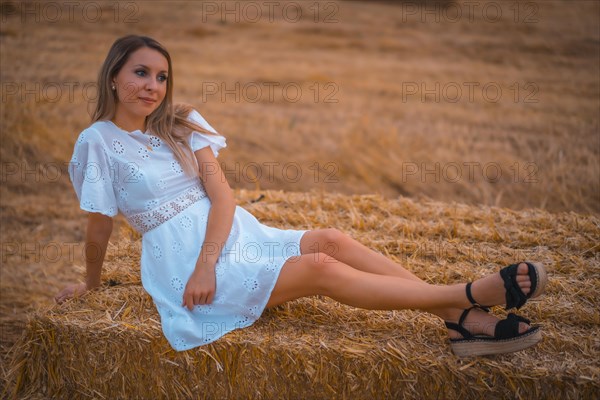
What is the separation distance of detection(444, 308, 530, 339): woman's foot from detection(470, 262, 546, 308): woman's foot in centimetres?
6

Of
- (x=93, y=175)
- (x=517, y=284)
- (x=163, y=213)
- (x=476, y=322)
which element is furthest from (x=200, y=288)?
(x=517, y=284)

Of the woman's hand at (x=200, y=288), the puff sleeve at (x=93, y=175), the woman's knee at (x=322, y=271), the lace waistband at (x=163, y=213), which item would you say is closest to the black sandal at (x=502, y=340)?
the woman's knee at (x=322, y=271)

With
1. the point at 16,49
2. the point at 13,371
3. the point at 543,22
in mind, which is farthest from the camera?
the point at 543,22

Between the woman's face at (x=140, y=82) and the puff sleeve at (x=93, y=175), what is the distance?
20 cm

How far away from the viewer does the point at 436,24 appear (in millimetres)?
8625

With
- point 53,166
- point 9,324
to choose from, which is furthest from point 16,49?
point 9,324

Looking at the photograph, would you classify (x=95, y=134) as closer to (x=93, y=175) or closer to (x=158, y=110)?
(x=93, y=175)

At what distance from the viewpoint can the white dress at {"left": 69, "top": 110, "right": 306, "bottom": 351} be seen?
8.04 ft

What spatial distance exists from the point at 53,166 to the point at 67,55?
2245 millimetres

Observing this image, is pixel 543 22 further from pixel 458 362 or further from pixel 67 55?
pixel 458 362

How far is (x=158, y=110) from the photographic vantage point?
2783mm

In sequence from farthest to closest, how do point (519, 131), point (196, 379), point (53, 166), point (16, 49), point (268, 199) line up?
point (16, 49), point (519, 131), point (53, 166), point (268, 199), point (196, 379)

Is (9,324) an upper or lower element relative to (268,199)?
lower

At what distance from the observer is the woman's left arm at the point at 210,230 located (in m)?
2.45
